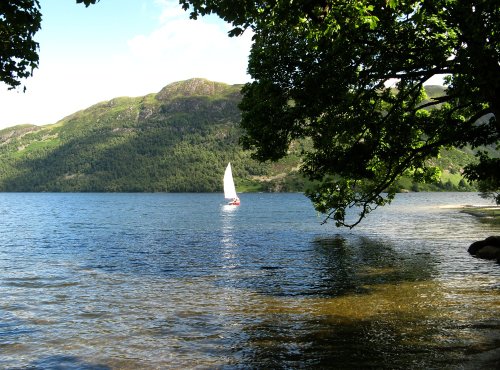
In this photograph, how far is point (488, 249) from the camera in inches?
1451

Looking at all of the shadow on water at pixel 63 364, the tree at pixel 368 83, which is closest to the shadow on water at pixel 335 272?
the tree at pixel 368 83

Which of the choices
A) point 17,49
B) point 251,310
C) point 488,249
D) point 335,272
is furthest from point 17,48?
point 488,249

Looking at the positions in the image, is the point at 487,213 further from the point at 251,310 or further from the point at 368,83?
the point at 251,310

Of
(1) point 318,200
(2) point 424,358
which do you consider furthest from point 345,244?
(2) point 424,358

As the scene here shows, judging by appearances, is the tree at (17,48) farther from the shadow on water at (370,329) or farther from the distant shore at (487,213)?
the distant shore at (487,213)

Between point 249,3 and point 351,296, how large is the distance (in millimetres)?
17179

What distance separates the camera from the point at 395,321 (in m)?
18.3

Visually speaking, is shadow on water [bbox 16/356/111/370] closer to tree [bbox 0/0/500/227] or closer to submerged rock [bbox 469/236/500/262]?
tree [bbox 0/0/500/227]

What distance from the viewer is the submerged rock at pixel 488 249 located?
35.9m

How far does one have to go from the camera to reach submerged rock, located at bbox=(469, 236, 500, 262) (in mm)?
35938

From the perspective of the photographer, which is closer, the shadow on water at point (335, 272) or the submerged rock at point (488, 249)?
the shadow on water at point (335, 272)

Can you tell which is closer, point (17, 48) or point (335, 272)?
point (17, 48)

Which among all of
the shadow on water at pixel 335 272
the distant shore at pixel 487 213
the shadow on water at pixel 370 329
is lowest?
the distant shore at pixel 487 213

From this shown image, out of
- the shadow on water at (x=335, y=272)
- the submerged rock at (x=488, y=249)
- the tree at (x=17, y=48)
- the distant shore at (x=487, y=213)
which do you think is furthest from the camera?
the distant shore at (x=487, y=213)
